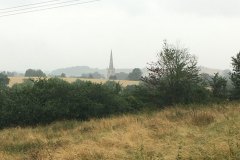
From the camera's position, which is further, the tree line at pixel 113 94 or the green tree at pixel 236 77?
the green tree at pixel 236 77

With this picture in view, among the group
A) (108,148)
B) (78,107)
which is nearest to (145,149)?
(108,148)

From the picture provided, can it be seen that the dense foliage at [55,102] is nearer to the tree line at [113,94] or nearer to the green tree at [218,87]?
the tree line at [113,94]

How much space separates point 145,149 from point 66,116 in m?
15.0

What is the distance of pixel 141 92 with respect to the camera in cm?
2642

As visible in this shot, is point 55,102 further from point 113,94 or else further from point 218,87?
point 218,87

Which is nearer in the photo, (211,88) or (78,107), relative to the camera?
(78,107)

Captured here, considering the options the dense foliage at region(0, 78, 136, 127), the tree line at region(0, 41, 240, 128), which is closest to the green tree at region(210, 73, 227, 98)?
A: the tree line at region(0, 41, 240, 128)

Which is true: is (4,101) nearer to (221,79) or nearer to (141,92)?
(141,92)

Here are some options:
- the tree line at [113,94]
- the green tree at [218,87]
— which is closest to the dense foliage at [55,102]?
the tree line at [113,94]

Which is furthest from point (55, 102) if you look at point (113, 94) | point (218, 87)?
point (218, 87)

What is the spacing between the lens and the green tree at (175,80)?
25531mm

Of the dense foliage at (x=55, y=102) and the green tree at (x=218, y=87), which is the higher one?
the green tree at (x=218, y=87)

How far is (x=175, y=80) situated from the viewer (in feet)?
83.5

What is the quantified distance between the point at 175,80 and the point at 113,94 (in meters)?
4.27
